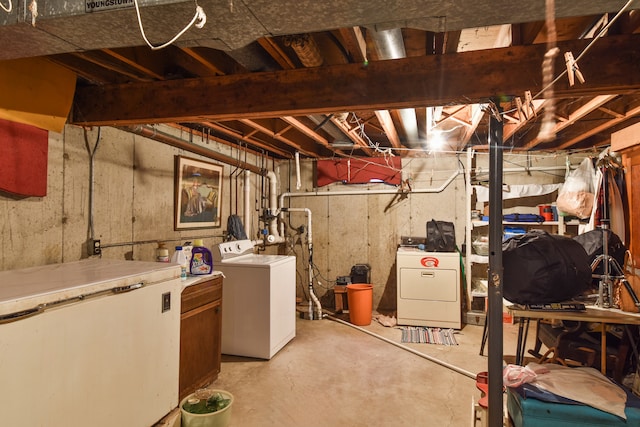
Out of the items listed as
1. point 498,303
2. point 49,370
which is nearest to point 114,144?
point 49,370

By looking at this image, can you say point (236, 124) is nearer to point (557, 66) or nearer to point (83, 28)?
point (83, 28)

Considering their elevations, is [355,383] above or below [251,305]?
below

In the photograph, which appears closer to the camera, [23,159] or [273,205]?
[23,159]

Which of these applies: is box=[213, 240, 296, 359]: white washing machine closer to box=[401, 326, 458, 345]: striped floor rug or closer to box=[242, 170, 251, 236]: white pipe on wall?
box=[242, 170, 251, 236]: white pipe on wall

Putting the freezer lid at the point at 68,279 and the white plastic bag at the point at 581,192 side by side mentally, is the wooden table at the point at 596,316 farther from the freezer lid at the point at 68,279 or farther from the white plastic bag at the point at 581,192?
the freezer lid at the point at 68,279

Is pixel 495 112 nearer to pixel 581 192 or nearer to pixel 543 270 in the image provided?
pixel 543 270

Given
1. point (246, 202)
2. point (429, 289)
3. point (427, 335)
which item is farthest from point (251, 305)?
point (429, 289)

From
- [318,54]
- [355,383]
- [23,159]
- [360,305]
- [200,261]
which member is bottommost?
[355,383]

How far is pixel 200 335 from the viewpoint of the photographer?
8.77ft

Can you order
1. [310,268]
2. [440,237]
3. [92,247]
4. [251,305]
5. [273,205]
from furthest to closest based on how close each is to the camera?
[273,205] < [310,268] < [440,237] < [251,305] < [92,247]

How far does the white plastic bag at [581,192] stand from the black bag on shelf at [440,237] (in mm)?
1253

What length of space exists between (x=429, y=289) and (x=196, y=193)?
116 inches

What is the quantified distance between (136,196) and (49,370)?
1.77m

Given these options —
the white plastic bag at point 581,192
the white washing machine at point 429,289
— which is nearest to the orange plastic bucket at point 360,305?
the white washing machine at point 429,289
